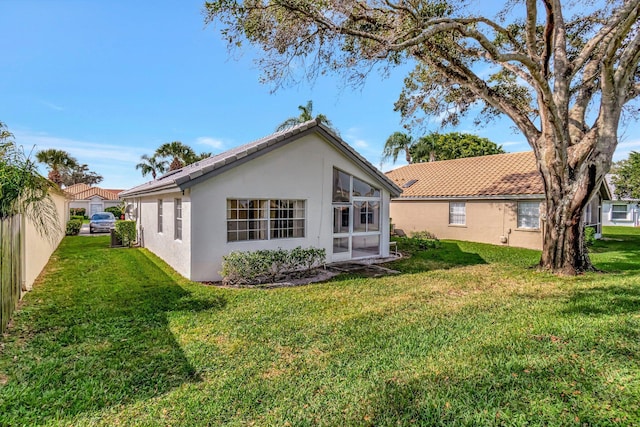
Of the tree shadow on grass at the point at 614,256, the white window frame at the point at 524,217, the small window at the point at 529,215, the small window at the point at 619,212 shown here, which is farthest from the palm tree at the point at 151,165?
the small window at the point at 619,212

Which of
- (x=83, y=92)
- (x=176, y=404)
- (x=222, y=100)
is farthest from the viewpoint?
(x=222, y=100)

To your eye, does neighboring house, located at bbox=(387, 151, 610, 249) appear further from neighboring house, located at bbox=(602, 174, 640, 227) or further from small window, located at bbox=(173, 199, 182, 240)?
neighboring house, located at bbox=(602, 174, 640, 227)

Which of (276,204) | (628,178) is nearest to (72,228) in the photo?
(276,204)

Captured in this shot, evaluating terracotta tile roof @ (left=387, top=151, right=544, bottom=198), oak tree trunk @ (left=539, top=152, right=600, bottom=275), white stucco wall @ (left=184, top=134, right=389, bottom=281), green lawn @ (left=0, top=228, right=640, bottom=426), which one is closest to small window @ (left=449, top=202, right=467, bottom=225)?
terracotta tile roof @ (left=387, top=151, right=544, bottom=198)

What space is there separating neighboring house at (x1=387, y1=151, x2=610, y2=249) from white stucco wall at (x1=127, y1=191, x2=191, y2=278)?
15946 millimetres

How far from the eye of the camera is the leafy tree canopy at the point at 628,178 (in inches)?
1266

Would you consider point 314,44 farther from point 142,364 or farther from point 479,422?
point 479,422

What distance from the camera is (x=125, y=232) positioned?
1698cm

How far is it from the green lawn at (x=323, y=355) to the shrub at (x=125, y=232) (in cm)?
832

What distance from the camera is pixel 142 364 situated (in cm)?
461

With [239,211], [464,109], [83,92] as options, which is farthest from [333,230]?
[83,92]

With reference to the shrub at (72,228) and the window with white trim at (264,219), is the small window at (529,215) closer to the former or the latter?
the window with white trim at (264,219)

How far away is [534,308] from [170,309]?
315 inches

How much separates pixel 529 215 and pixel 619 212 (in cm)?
3161
